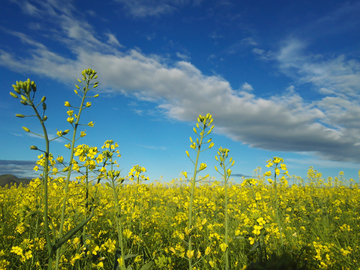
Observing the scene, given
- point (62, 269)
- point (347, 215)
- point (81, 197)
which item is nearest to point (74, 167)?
point (81, 197)

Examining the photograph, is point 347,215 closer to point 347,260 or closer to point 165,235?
point 347,260

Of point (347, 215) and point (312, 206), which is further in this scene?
point (312, 206)

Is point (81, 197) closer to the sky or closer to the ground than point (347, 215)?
closer to the sky

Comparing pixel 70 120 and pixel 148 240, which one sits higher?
pixel 70 120

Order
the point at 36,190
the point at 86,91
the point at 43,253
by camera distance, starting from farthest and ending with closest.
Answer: the point at 36,190
the point at 43,253
the point at 86,91

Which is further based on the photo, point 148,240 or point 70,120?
point 148,240

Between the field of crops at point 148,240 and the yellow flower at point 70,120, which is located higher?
the yellow flower at point 70,120

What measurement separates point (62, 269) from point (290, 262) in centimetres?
353

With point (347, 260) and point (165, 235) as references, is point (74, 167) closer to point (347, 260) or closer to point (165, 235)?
point (165, 235)

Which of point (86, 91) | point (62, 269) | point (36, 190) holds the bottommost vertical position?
point (62, 269)

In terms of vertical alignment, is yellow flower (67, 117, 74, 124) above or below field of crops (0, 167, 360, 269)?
above

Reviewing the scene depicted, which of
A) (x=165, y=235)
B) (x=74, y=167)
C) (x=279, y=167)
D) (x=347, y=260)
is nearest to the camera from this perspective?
(x=74, y=167)

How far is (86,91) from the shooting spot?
3445 mm

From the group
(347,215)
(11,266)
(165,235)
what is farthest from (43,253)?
(347,215)
